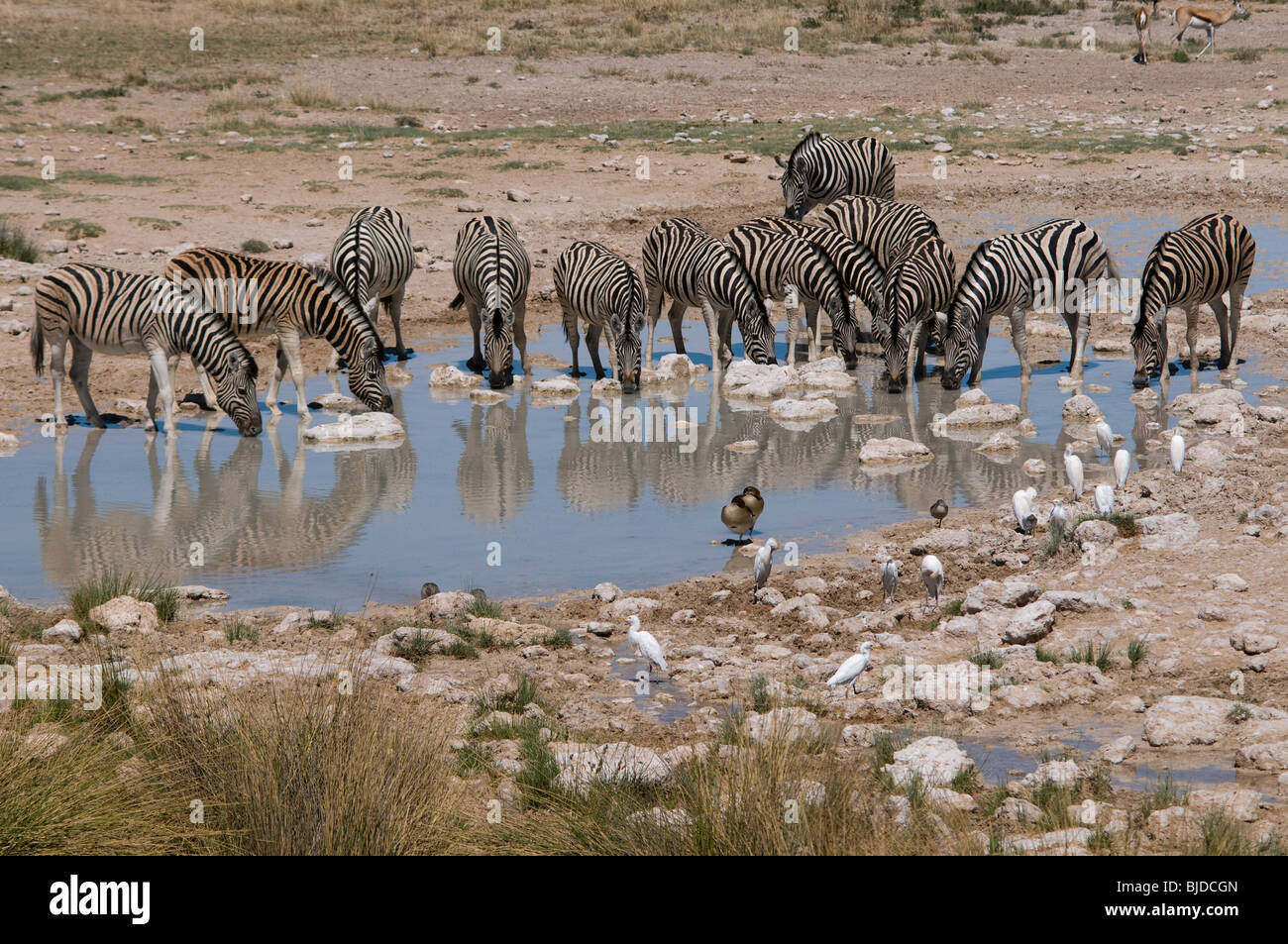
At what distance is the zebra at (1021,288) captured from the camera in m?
14.6

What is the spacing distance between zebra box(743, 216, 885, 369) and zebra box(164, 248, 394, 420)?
184 inches

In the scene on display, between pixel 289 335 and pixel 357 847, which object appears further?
pixel 289 335

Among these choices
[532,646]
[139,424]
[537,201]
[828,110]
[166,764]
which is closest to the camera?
[166,764]

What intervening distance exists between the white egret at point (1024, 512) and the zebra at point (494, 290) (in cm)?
646

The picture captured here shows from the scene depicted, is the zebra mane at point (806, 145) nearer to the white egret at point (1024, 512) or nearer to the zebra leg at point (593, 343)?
the zebra leg at point (593, 343)

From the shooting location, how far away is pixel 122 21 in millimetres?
43656

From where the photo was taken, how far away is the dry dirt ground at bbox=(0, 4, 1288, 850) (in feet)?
23.3

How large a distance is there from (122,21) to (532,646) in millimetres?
41101

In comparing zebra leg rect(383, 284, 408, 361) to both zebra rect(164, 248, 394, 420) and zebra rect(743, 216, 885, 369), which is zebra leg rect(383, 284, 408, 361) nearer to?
zebra rect(164, 248, 394, 420)

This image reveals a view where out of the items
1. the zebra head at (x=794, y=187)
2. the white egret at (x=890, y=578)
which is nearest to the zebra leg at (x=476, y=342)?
the zebra head at (x=794, y=187)

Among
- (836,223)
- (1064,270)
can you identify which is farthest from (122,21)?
(1064,270)

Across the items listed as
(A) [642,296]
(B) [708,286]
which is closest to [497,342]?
(A) [642,296]

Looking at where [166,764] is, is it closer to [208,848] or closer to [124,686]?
[208,848]

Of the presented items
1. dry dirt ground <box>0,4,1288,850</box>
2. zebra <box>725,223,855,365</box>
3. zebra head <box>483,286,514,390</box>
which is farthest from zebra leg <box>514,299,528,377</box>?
zebra <box>725,223,855,365</box>
